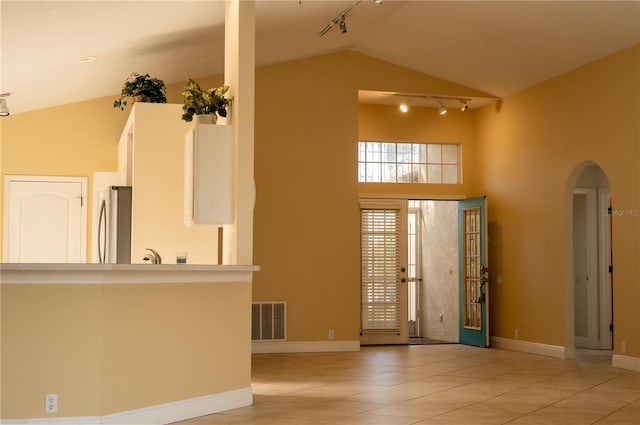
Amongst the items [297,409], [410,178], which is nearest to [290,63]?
[410,178]

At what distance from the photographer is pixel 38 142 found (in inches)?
349

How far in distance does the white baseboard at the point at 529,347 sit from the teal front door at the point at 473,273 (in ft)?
0.72

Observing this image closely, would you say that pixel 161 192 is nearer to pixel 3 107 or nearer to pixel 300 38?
pixel 3 107

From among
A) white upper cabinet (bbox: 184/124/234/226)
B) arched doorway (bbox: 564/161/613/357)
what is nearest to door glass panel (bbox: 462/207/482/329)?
arched doorway (bbox: 564/161/613/357)

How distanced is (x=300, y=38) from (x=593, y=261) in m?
4.76

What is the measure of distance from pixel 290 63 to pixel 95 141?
2.60m

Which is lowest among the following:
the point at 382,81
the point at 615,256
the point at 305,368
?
the point at 305,368

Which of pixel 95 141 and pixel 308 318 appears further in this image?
pixel 308 318

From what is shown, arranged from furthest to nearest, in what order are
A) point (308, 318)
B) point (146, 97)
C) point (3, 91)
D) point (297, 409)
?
point (308, 318)
point (3, 91)
point (146, 97)
point (297, 409)

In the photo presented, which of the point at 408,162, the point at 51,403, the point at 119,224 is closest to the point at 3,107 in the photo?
the point at 119,224

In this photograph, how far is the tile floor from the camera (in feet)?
17.8

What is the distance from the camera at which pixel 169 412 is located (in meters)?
5.18

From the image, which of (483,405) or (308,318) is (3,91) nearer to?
(308,318)

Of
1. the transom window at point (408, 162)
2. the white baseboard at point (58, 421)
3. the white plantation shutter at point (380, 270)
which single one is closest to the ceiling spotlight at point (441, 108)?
the transom window at point (408, 162)
